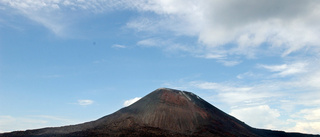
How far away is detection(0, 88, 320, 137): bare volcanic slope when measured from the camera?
83750mm

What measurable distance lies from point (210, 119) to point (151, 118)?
2398 centimetres

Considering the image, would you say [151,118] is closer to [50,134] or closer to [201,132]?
[201,132]

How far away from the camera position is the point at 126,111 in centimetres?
10231

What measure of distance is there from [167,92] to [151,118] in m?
20.1

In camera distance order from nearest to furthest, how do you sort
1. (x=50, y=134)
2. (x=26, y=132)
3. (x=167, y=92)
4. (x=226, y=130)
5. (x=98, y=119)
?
(x=50, y=134) → (x=26, y=132) → (x=226, y=130) → (x=98, y=119) → (x=167, y=92)

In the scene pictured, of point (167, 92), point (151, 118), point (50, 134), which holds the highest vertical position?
point (167, 92)

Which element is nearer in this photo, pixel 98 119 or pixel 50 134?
pixel 50 134

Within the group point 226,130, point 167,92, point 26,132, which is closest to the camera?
point 26,132

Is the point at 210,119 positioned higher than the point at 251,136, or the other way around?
the point at 210,119

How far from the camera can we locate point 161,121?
93062 mm

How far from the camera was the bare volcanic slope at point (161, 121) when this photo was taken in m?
83.8

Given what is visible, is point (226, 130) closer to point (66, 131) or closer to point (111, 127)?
point (111, 127)

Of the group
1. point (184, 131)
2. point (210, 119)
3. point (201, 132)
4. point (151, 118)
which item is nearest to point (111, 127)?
point (151, 118)

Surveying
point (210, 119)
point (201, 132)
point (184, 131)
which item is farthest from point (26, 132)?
point (210, 119)
